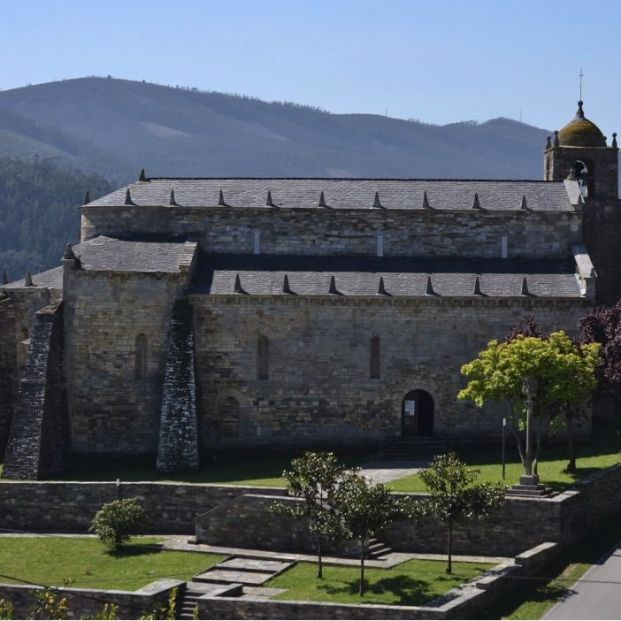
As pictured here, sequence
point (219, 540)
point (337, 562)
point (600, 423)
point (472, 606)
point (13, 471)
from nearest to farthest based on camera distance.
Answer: point (472, 606), point (337, 562), point (219, 540), point (13, 471), point (600, 423)

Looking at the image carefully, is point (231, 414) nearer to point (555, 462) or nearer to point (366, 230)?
point (366, 230)

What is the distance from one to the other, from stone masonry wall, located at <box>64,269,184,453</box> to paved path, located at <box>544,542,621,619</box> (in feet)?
65.2

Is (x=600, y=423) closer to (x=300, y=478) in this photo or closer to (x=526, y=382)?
(x=526, y=382)

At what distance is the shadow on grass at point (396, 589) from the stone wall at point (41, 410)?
15774 mm

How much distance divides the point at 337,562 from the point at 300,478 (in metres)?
2.84

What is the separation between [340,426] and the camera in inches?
2154

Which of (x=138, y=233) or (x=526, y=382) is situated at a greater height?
(x=138, y=233)

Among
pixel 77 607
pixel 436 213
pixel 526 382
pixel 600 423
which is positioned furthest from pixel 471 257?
pixel 77 607

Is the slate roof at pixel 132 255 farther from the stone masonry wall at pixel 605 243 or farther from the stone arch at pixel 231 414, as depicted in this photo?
the stone masonry wall at pixel 605 243

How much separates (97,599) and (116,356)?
1680 centimetres

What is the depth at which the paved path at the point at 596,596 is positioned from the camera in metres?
37.1

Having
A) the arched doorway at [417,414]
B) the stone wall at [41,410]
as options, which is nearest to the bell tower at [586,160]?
the arched doorway at [417,414]

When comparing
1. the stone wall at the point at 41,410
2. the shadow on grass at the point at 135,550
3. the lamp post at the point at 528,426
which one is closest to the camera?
the lamp post at the point at 528,426

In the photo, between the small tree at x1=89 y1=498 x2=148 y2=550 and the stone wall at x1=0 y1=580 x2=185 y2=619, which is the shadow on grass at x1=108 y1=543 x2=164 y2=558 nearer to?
the small tree at x1=89 y1=498 x2=148 y2=550
